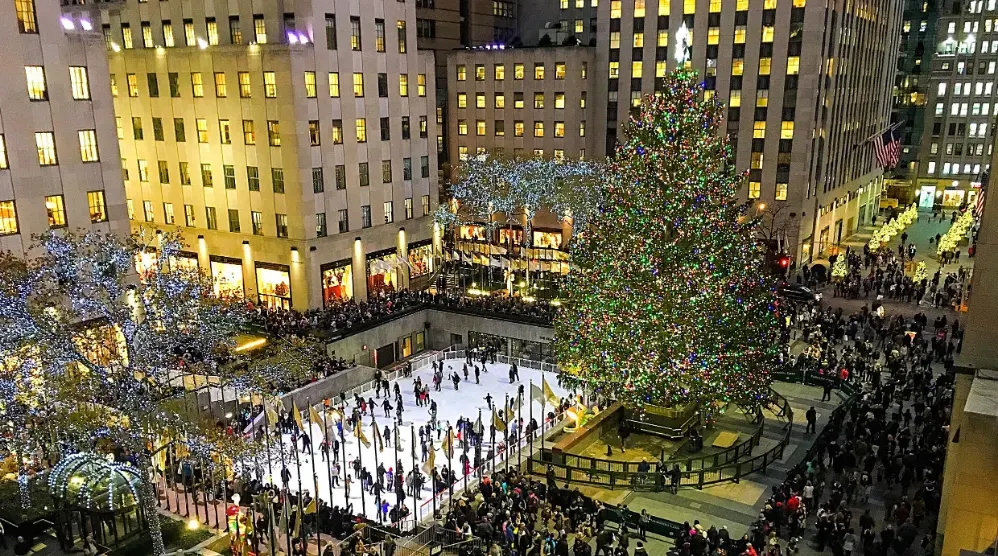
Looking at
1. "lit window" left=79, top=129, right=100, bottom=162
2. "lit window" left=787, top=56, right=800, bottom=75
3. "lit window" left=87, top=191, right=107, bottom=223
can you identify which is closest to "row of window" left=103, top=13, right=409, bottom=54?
"lit window" left=79, top=129, right=100, bottom=162

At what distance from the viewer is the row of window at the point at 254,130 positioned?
40844 mm

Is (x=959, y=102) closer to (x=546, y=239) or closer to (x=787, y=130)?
(x=787, y=130)

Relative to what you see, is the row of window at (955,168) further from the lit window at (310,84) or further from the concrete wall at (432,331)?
the lit window at (310,84)

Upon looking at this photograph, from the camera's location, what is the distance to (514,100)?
6406 cm

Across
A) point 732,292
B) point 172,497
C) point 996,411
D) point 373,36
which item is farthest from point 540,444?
point 373,36

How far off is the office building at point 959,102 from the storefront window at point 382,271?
68.2 m

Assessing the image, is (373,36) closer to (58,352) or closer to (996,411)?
(58,352)

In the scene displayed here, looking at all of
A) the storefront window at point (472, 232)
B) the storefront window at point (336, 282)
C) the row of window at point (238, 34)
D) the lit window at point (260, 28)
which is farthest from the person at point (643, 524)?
the storefront window at point (472, 232)

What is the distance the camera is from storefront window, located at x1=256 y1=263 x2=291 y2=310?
1678 inches

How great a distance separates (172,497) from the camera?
79.8 ft

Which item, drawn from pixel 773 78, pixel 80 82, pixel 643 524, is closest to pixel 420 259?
pixel 80 82

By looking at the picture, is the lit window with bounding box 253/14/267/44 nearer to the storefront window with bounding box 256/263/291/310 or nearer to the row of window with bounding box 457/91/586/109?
the storefront window with bounding box 256/263/291/310

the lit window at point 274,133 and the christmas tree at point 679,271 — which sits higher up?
the lit window at point 274,133

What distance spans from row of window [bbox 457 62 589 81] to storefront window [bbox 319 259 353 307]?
2797cm
